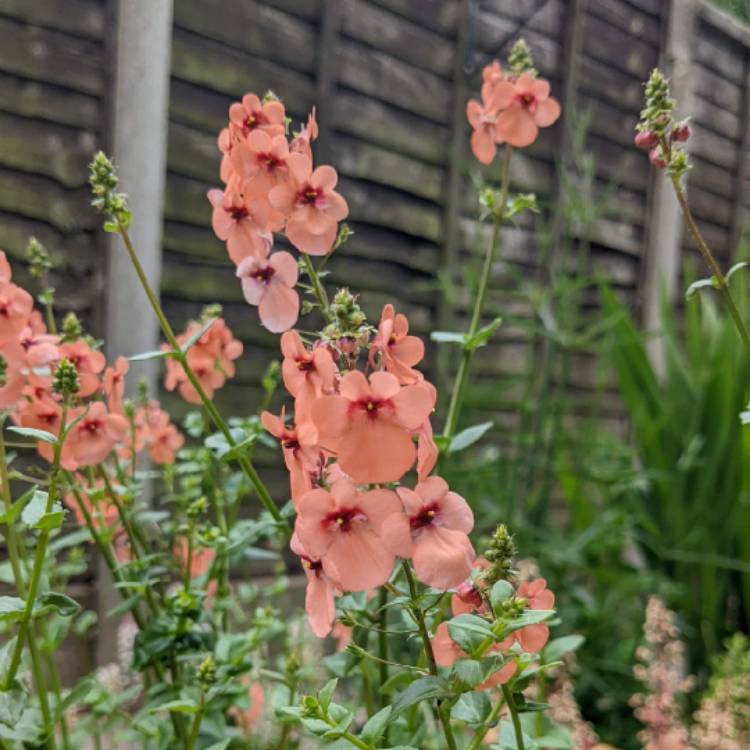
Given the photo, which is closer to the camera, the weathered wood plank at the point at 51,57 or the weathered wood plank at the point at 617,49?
the weathered wood plank at the point at 51,57

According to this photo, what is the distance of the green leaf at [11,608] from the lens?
0.61 m

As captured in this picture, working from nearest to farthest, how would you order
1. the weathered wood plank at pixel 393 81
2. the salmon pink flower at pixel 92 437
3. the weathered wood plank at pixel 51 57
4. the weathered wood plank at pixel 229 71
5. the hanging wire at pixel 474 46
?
the salmon pink flower at pixel 92 437 < the weathered wood plank at pixel 51 57 < the weathered wood plank at pixel 229 71 < the weathered wood plank at pixel 393 81 < the hanging wire at pixel 474 46

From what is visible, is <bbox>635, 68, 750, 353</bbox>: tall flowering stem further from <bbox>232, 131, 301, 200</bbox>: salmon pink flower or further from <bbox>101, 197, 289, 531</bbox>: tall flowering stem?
<bbox>101, 197, 289, 531</bbox>: tall flowering stem

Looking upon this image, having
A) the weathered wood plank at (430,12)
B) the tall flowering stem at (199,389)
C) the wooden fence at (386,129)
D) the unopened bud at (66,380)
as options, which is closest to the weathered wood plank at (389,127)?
the wooden fence at (386,129)

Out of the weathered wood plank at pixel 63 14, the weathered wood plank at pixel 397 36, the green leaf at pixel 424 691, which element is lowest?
the green leaf at pixel 424 691

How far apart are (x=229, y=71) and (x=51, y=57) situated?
39 centimetres

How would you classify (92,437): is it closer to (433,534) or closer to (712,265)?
(433,534)

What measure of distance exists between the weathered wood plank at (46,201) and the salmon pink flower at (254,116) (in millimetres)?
997

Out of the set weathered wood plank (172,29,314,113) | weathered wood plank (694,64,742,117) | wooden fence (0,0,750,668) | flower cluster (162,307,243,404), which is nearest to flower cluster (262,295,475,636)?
flower cluster (162,307,243,404)

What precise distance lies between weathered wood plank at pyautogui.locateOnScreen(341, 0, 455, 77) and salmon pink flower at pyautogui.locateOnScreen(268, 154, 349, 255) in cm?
158

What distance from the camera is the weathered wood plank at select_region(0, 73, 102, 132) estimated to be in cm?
152

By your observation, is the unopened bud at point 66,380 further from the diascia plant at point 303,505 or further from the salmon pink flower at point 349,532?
the salmon pink flower at point 349,532

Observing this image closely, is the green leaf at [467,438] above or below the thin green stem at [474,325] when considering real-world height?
below

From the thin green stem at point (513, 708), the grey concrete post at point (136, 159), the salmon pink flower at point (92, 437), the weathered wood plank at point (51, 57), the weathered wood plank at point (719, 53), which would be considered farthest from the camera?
the weathered wood plank at point (719, 53)
